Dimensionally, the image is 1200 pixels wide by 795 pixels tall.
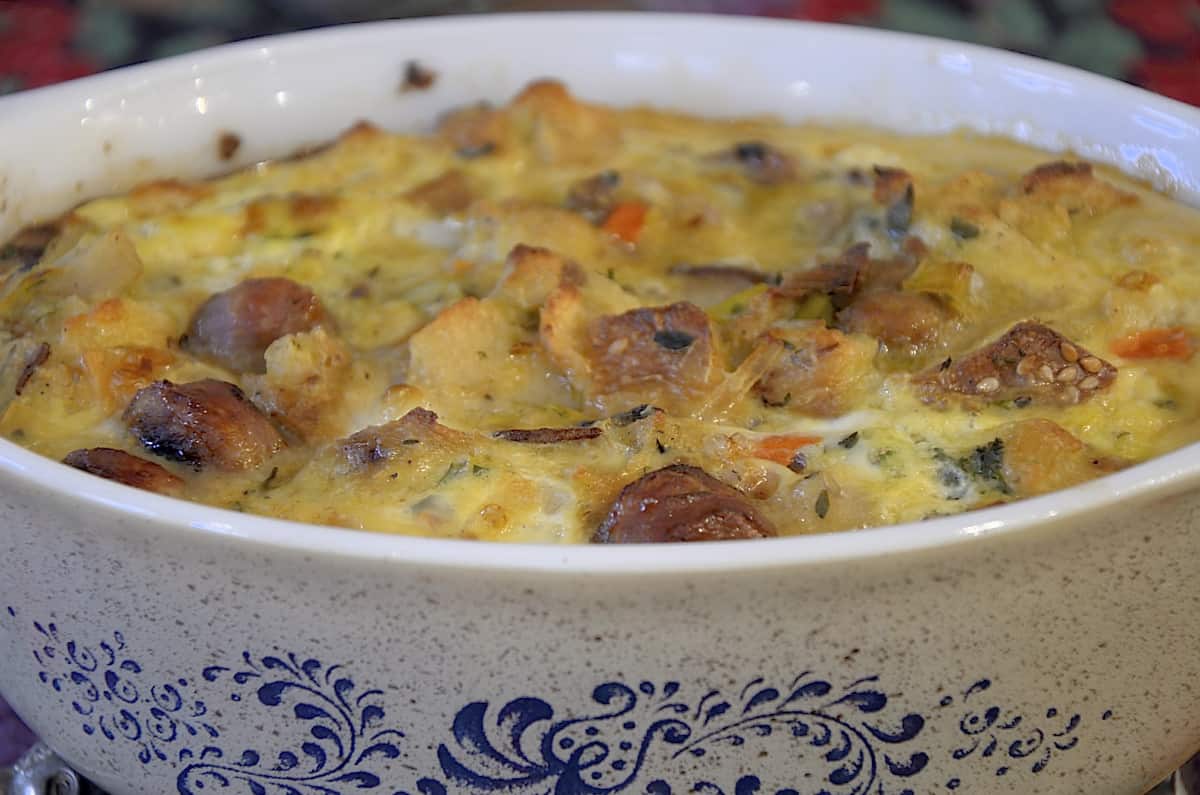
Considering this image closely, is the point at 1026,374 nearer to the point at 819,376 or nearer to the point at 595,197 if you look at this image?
the point at 819,376

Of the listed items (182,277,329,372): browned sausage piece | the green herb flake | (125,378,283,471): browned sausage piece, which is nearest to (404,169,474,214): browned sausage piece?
(182,277,329,372): browned sausage piece

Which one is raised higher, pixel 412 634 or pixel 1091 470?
pixel 412 634

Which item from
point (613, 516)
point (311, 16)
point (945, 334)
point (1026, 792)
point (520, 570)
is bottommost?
point (311, 16)

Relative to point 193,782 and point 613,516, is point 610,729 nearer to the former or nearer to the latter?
point 613,516

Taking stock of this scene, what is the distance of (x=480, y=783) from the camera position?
43.1 inches

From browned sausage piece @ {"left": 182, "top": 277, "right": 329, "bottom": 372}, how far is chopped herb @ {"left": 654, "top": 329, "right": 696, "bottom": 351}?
41 centimetres

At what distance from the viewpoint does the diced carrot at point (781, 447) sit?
4.29 ft

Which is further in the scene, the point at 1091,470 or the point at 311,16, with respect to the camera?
the point at 311,16

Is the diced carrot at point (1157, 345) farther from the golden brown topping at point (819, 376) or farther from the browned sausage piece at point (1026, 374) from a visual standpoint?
the golden brown topping at point (819, 376)

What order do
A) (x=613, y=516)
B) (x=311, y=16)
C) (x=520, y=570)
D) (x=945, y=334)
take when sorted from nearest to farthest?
(x=520, y=570) → (x=613, y=516) → (x=945, y=334) → (x=311, y=16)

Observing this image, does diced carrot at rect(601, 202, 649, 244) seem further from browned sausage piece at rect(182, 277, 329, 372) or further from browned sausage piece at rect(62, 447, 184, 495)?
browned sausage piece at rect(62, 447, 184, 495)

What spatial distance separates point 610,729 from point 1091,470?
53 centimetres

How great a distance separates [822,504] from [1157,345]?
19.8 inches

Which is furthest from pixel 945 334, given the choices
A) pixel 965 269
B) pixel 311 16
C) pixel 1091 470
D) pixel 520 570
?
pixel 311 16
